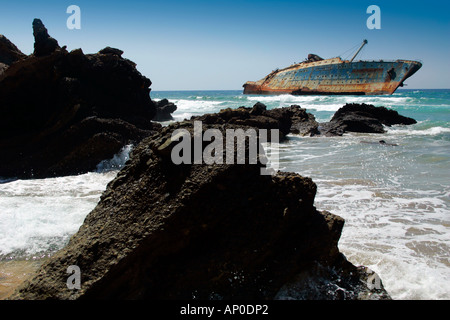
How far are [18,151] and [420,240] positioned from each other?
8.05m

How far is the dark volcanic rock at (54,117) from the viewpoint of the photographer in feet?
24.2

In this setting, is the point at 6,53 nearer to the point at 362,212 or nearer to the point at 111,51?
the point at 111,51

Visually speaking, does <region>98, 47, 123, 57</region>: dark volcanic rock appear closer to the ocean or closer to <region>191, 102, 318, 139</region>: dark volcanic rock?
<region>191, 102, 318, 139</region>: dark volcanic rock

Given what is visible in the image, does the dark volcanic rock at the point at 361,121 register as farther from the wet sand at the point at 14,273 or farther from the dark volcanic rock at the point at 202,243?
the wet sand at the point at 14,273

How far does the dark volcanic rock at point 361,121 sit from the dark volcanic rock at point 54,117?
33.9 feet

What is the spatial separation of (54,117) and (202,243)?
7077mm

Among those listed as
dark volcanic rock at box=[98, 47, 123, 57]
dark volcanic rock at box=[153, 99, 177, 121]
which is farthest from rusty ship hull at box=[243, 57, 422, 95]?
dark volcanic rock at box=[98, 47, 123, 57]

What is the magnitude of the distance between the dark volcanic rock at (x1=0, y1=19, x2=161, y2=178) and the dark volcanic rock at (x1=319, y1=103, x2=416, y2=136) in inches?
406

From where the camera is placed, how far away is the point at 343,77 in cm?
4394

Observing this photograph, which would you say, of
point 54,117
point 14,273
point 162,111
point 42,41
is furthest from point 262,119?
point 162,111

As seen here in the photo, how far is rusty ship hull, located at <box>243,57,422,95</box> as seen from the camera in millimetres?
39812

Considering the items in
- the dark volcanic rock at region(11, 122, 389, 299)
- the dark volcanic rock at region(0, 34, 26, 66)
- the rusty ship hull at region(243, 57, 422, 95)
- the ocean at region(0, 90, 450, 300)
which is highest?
the rusty ship hull at region(243, 57, 422, 95)

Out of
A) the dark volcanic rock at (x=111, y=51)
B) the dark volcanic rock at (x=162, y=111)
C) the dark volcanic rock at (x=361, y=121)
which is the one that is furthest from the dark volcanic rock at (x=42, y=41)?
the dark volcanic rock at (x=162, y=111)

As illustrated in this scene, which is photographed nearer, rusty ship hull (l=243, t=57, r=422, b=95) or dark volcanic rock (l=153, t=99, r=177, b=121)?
dark volcanic rock (l=153, t=99, r=177, b=121)
